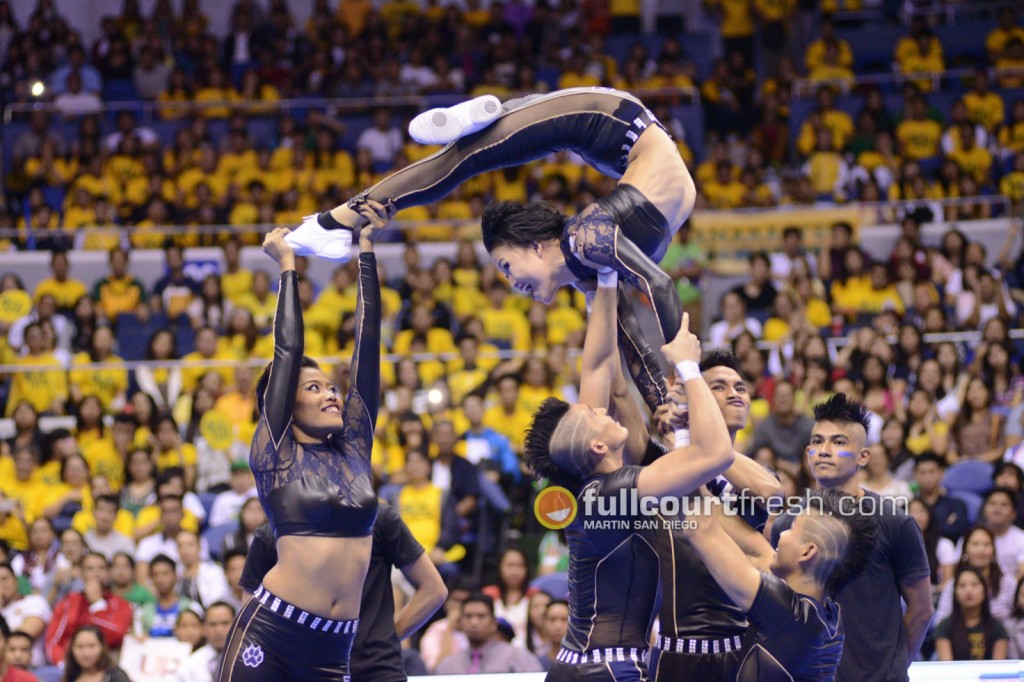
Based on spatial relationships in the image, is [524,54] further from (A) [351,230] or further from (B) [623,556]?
(B) [623,556]

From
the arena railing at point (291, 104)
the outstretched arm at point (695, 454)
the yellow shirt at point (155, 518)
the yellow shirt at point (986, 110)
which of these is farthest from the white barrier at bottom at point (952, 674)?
the arena railing at point (291, 104)

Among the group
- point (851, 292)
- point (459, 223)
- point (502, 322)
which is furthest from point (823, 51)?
point (502, 322)

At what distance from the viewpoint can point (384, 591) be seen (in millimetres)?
4719

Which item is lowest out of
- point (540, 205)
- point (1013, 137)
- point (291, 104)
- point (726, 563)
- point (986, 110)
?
point (726, 563)

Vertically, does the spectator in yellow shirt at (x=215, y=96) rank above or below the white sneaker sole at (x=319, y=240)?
above

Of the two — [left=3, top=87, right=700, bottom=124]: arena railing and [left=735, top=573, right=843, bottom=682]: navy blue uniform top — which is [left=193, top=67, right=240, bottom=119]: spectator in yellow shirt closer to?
[left=3, top=87, right=700, bottom=124]: arena railing

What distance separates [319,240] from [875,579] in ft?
7.11

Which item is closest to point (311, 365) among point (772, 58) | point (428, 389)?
point (428, 389)

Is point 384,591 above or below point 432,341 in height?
below

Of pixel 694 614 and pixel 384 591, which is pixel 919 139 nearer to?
pixel 384 591

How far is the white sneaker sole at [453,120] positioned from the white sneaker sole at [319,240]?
43 cm

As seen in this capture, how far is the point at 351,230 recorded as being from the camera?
4.59m

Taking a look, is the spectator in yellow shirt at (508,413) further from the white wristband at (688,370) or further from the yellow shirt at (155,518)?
the white wristband at (688,370)

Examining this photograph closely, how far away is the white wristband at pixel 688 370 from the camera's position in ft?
12.0
